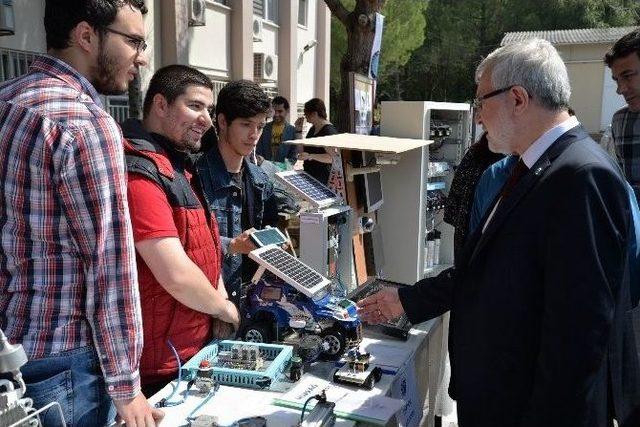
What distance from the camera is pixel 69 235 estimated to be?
1268mm

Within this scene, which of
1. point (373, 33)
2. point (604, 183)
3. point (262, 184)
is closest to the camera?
point (604, 183)

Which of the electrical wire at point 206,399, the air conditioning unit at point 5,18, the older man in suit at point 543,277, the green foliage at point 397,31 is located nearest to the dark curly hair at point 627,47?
the older man in suit at point 543,277

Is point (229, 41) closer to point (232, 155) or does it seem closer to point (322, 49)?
point (322, 49)

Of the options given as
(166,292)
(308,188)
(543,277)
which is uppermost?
(308,188)

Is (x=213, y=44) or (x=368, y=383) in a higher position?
(x=213, y=44)

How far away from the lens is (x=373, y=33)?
794cm

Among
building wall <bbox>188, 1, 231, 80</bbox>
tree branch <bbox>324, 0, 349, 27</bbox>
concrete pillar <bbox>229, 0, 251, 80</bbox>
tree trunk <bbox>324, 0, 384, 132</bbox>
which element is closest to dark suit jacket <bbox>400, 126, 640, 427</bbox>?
tree trunk <bbox>324, 0, 384, 132</bbox>

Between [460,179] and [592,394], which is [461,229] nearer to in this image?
[460,179]

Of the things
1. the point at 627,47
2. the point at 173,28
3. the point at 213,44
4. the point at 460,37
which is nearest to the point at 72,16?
the point at 627,47

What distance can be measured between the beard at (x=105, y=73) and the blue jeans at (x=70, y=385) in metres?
0.67

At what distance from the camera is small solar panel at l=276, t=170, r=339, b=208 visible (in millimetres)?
2498

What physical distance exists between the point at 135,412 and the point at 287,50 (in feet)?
42.7

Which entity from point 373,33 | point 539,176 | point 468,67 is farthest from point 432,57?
point 539,176

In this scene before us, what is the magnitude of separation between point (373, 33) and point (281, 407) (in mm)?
7170
